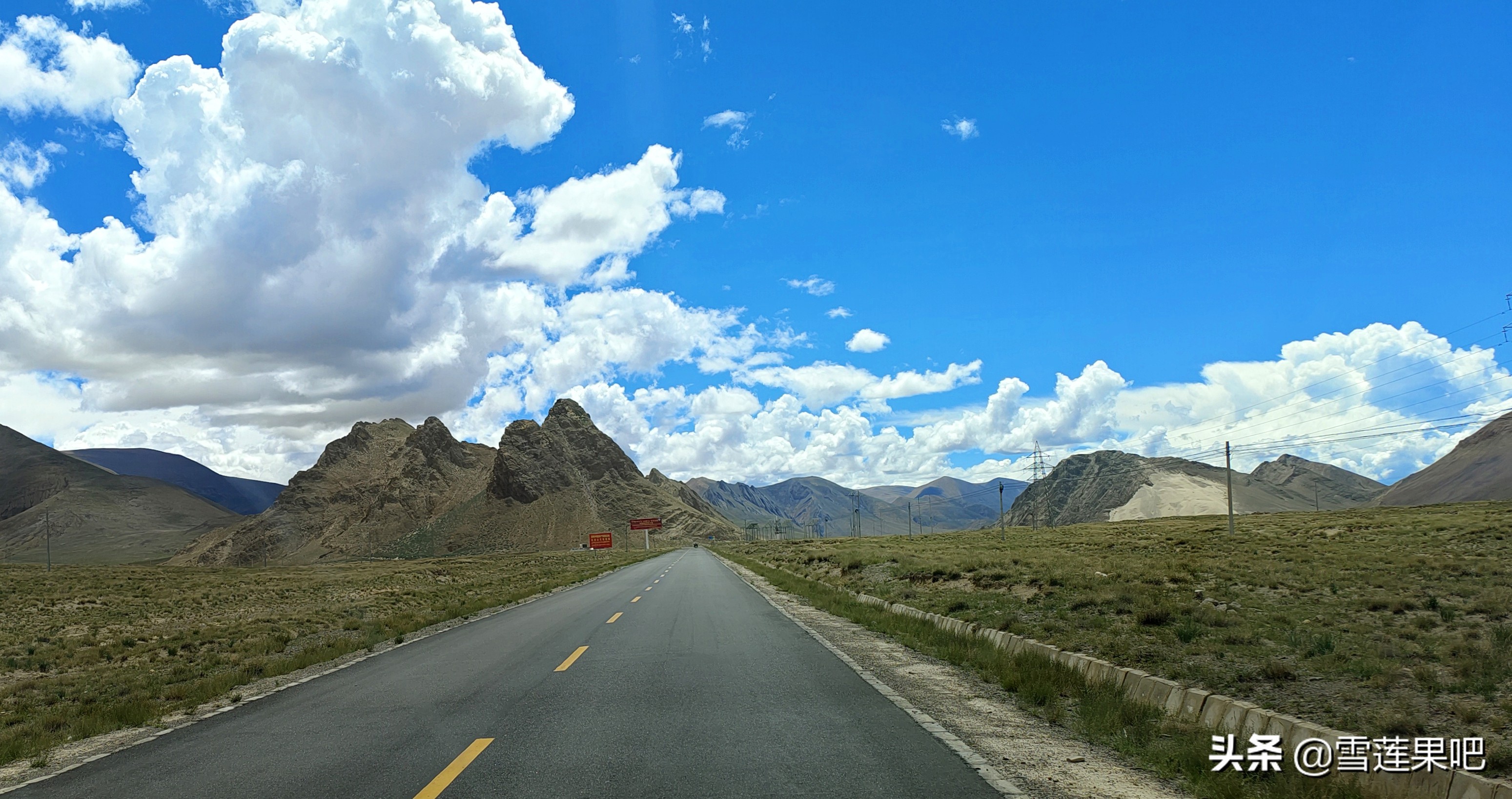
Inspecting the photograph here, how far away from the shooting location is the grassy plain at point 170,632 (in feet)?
37.7

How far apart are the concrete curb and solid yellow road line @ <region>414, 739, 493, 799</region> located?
6.92 meters

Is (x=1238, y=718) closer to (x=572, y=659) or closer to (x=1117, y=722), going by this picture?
(x=1117, y=722)

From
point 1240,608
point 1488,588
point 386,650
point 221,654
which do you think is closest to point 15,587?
point 221,654

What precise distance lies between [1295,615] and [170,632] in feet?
99.8

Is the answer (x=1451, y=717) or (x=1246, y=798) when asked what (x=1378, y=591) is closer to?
(x=1451, y=717)

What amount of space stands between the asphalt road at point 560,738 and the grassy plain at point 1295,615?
4.23 meters

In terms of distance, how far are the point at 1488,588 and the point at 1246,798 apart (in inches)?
621

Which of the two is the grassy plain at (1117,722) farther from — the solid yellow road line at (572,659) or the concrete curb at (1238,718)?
the solid yellow road line at (572,659)

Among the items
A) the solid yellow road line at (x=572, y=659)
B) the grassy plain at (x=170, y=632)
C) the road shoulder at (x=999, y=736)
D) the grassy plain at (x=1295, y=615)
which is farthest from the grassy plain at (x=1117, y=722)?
the grassy plain at (x=170, y=632)

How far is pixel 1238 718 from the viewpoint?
309 inches

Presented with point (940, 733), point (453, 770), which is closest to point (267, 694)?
point (453, 770)

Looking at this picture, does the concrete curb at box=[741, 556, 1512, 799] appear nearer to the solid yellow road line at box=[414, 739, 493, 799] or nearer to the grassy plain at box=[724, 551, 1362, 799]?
the grassy plain at box=[724, 551, 1362, 799]

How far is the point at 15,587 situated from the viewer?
5034 cm

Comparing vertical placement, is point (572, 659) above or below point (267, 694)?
above
